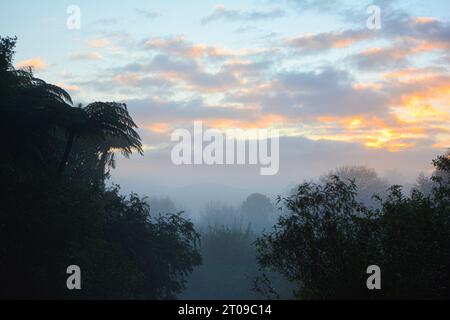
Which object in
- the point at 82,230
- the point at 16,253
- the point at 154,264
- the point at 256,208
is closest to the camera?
the point at 16,253

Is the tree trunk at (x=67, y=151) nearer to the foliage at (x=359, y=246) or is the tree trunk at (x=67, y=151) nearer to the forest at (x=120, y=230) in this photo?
the forest at (x=120, y=230)

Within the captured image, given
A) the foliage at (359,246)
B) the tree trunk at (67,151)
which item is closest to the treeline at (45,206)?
the tree trunk at (67,151)

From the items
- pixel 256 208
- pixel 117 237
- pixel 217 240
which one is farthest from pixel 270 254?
pixel 256 208

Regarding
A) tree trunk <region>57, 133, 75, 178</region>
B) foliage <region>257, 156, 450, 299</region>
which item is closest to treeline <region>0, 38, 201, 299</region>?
tree trunk <region>57, 133, 75, 178</region>

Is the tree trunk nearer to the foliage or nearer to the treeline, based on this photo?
the treeline

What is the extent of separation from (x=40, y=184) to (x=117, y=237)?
36.4 ft

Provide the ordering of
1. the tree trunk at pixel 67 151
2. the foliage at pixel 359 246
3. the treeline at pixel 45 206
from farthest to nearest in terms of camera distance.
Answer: the tree trunk at pixel 67 151
the treeline at pixel 45 206
the foliage at pixel 359 246

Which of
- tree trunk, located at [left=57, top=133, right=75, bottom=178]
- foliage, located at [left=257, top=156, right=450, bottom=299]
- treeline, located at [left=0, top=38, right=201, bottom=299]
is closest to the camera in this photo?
foliage, located at [left=257, top=156, right=450, bottom=299]

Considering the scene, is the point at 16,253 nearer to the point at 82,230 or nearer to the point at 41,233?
the point at 41,233

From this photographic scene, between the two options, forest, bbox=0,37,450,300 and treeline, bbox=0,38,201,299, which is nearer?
forest, bbox=0,37,450,300

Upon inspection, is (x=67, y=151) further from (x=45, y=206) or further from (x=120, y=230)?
(x=120, y=230)

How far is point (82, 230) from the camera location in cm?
2059

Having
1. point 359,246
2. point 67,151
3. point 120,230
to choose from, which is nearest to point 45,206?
point 67,151

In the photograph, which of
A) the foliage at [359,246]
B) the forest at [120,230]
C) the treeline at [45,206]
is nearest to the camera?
the foliage at [359,246]
